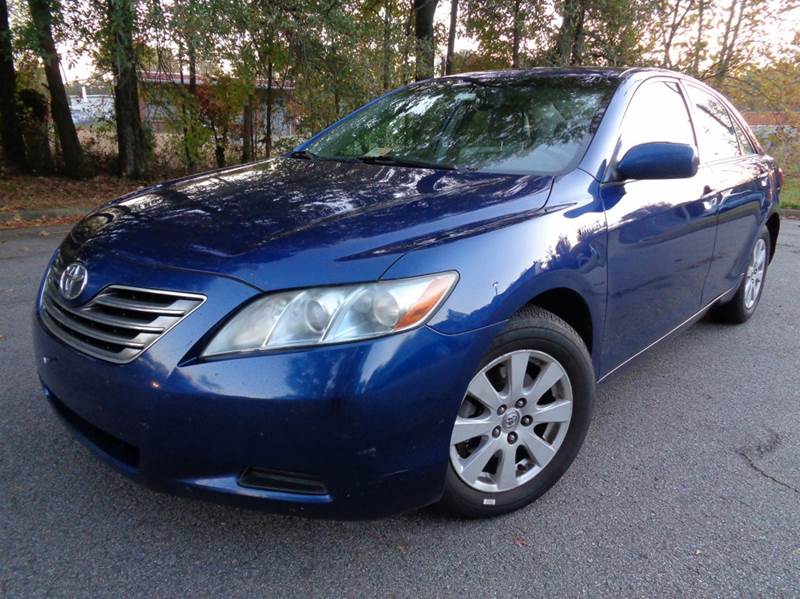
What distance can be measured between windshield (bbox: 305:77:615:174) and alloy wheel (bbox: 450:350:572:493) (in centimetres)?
83

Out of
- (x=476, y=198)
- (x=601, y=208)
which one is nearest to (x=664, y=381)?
(x=601, y=208)

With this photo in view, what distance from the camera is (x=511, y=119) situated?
278 centimetres

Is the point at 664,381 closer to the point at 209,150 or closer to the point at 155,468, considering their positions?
the point at 155,468

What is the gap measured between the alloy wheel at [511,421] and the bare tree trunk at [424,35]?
9890mm

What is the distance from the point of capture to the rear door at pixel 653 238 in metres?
2.42

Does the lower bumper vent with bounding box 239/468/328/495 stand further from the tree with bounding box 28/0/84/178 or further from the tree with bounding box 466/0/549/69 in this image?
the tree with bounding box 466/0/549/69

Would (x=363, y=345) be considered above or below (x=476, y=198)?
below

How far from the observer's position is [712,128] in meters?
3.52

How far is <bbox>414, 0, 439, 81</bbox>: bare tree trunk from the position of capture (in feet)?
36.1

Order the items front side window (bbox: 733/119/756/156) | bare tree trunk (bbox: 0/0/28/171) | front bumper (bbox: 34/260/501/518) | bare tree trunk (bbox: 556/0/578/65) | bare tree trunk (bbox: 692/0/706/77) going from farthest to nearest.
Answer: bare tree trunk (bbox: 692/0/706/77), bare tree trunk (bbox: 556/0/578/65), bare tree trunk (bbox: 0/0/28/171), front side window (bbox: 733/119/756/156), front bumper (bbox: 34/260/501/518)

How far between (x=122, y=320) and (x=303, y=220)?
61 centimetres

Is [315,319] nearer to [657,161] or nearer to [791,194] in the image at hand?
[657,161]

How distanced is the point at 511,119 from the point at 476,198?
2.86 feet

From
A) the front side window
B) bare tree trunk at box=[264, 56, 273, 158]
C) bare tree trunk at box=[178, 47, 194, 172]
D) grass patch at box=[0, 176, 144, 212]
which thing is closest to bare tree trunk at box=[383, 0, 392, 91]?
bare tree trunk at box=[264, 56, 273, 158]
